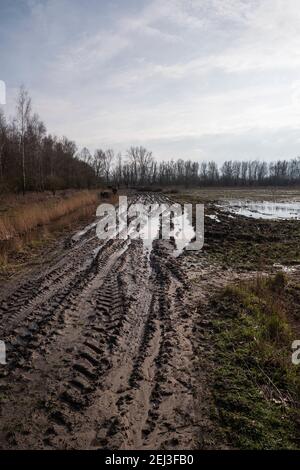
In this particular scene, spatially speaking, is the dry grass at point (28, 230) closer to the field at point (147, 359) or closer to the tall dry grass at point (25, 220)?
the tall dry grass at point (25, 220)

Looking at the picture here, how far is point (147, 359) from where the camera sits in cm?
468

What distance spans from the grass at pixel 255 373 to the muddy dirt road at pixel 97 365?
0.41 meters

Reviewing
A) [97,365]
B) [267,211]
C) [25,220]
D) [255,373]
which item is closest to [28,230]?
[25,220]

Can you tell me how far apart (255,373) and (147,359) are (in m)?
1.38

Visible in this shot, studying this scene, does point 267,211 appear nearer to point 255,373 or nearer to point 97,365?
point 255,373

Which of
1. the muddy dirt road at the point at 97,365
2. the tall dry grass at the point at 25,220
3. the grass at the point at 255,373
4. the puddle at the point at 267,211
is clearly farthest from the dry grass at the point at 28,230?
the puddle at the point at 267,211

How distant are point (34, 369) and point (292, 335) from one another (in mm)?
3891

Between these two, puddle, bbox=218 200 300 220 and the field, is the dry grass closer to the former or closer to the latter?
the field

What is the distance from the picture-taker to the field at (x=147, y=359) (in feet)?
11.0

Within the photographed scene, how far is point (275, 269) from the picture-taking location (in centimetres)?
1021

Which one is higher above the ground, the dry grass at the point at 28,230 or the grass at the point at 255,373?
the dry grass at the point at 28,230

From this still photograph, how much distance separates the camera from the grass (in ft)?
11.2

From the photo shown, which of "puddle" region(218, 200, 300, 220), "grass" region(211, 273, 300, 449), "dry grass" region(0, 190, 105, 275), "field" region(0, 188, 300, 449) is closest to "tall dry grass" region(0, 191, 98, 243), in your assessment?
"dry grass" region(0, 190, 105, 275)

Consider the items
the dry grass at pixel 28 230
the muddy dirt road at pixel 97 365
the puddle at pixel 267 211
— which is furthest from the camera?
the puddle at pixel 267 211
